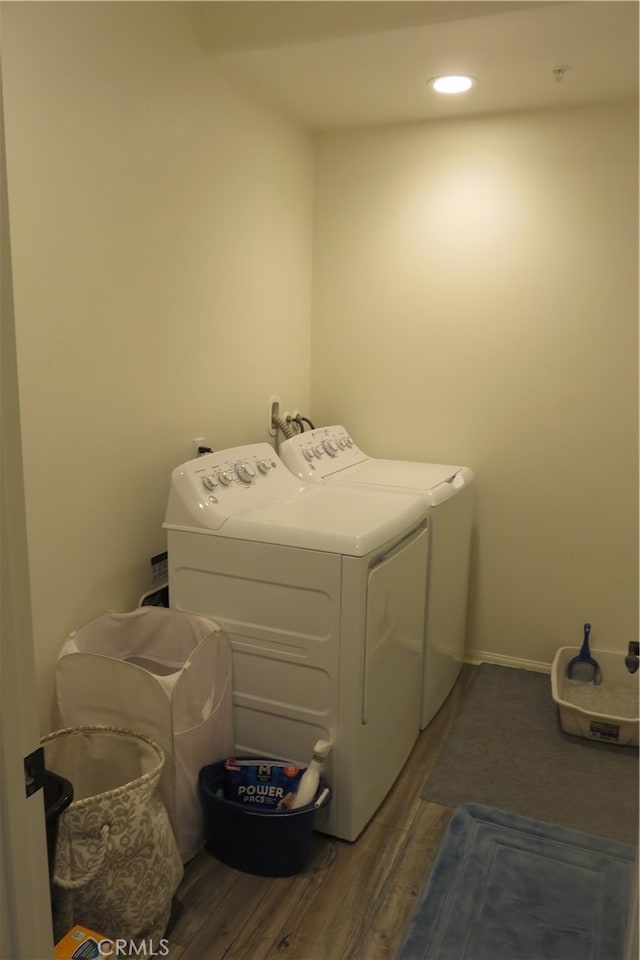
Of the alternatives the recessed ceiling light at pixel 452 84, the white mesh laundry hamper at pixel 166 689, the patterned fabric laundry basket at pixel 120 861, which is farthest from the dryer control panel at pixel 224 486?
the recessed ceiling light at pixel 452 84

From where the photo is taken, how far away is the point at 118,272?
2.07m

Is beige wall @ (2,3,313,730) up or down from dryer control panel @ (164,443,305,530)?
up

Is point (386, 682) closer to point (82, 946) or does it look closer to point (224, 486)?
point (224, 486)

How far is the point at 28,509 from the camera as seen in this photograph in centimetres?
183

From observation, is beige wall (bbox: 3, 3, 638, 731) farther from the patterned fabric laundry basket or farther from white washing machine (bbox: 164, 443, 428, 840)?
the patterned fabric laundry basket

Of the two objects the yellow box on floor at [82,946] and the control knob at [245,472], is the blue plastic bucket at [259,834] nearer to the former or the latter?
the yellow box on floor at [82,946]

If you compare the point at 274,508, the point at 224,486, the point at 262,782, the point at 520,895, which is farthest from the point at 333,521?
the point at 520,895

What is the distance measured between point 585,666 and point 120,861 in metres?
2.05

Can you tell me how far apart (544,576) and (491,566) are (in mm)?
219

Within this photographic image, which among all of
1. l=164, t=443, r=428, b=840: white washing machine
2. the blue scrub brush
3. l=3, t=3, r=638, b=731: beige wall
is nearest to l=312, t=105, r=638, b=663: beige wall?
l=3, t=3, r=638, b=731: beige wall

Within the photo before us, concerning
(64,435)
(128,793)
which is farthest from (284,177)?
(128,793)

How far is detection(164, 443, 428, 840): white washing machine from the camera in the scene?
1946 millimetres

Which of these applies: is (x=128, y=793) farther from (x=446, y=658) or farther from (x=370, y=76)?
(x=370, y=76)

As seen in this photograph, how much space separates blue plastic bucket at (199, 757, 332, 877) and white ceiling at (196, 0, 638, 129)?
2.12 meters
